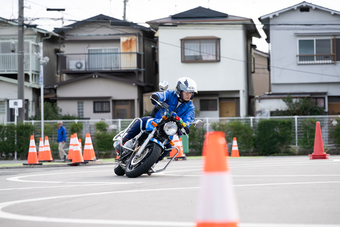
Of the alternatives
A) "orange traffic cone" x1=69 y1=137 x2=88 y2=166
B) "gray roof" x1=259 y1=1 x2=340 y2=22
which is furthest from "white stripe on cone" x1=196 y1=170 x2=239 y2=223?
"gray roof" x1=259 y1=1 x2=340 y2=22

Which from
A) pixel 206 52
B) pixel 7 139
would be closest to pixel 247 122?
pixel 206 52

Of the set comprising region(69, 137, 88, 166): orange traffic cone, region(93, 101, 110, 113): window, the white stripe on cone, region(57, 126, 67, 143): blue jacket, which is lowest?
region(69, 137, 88, 166): orange traffic cone

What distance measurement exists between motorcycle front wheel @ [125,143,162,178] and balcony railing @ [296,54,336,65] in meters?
24.9

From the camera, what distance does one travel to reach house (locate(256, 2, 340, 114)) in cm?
3275

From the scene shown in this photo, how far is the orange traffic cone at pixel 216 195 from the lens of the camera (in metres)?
3.55

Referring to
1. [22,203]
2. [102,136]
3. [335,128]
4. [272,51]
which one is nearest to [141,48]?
[272,51]

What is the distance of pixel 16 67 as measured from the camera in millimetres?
37688

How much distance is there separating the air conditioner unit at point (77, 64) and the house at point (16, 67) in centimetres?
248

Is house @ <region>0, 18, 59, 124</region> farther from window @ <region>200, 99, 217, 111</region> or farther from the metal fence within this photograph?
window @ <region>200, 99, 217, 111</region>

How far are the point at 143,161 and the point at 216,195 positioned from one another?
619cm

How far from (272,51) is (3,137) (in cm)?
1697

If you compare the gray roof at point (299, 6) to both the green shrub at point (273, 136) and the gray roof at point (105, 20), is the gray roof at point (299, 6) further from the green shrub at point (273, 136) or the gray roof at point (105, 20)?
the green shrub at point (273, 136)

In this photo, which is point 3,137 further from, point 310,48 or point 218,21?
point 310,48

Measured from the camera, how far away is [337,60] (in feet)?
108
